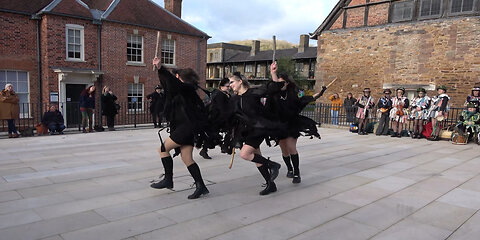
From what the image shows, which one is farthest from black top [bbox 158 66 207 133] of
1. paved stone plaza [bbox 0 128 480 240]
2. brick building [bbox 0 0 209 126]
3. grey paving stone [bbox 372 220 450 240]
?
brick building [bbox 0 0 209 126]

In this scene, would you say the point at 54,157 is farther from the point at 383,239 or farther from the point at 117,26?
the point at 117,26

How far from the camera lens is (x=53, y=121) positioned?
36.9 feet

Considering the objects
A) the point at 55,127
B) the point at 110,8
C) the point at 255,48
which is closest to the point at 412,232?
the point at 55,127

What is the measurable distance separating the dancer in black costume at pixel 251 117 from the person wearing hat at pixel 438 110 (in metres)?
8.42

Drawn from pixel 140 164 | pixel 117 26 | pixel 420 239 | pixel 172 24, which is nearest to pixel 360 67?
pixel 172 24

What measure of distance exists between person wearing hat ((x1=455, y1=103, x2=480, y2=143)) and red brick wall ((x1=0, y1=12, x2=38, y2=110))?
19.0m

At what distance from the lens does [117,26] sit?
19.2 metres

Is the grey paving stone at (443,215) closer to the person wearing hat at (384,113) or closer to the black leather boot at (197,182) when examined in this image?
the black leather boot at (197,182)

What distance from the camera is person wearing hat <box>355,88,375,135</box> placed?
40.8 feet

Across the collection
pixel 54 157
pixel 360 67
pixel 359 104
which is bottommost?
pixel 54 157

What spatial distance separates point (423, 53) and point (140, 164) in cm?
1558

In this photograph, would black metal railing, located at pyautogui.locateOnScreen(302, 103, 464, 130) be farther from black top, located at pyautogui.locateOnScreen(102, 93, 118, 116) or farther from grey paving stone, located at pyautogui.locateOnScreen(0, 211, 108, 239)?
grey paving stone, located at pyautogui.locateOnScreen(0, 211, 108, 239)

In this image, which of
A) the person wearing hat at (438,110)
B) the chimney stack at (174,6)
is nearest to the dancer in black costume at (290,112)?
the person wearing hat at (438,110)

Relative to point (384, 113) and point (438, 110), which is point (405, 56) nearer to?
point (384, 113)
